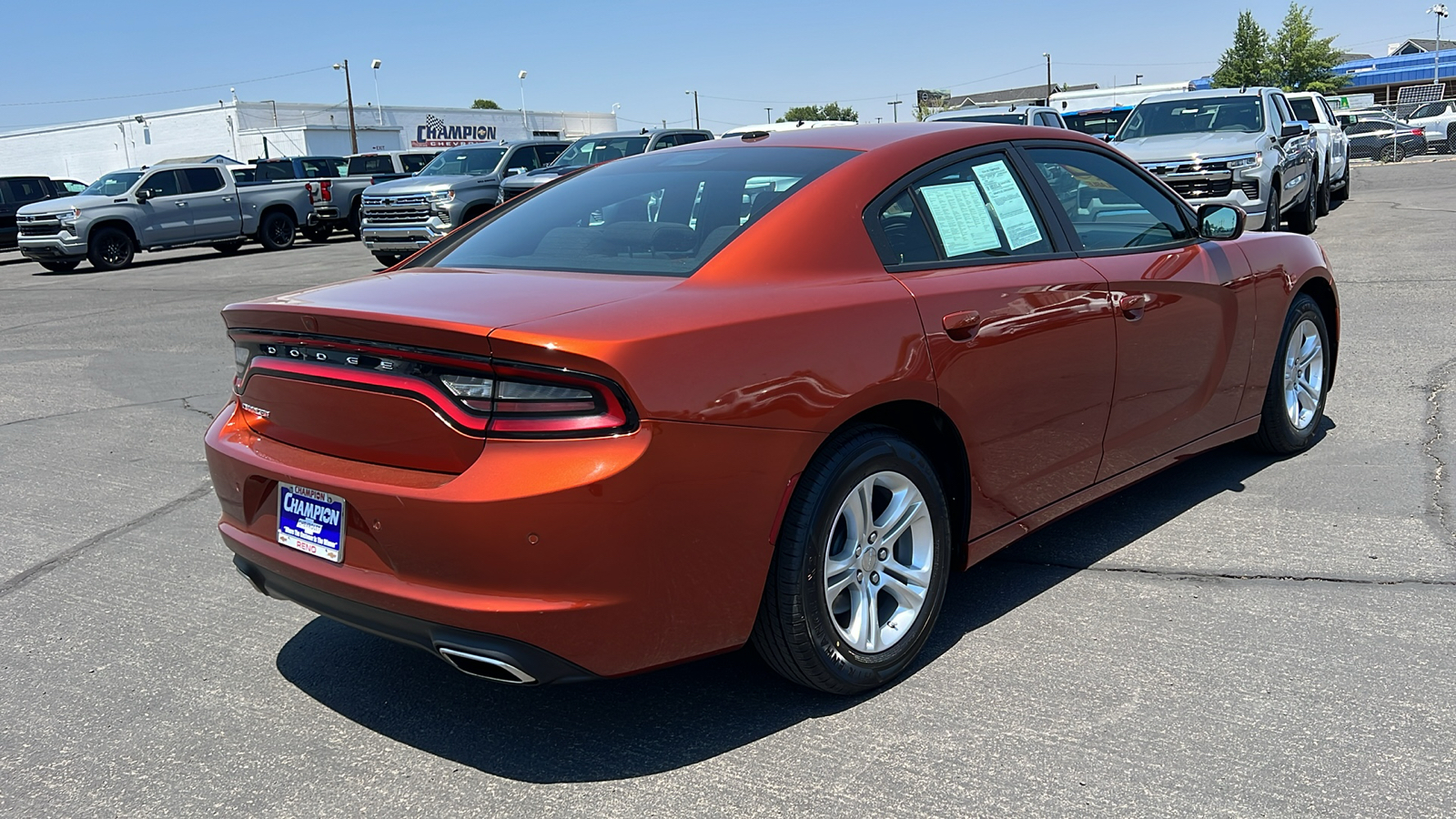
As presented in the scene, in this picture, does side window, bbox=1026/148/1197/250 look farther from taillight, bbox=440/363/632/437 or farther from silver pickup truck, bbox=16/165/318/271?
silver pickup truck, bbox=16/165/318/271

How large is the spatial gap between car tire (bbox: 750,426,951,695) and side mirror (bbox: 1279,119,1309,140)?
514 inches

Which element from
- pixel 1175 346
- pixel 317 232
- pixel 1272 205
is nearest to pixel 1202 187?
pixel 1272 205

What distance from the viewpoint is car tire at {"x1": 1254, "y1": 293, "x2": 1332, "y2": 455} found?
5.32 meters

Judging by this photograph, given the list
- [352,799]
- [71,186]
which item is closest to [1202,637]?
[352,799]

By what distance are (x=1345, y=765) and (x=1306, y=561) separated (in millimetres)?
1539

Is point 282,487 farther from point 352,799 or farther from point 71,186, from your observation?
point 71,186

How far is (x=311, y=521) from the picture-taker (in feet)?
10.0

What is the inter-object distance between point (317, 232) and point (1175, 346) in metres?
25.4

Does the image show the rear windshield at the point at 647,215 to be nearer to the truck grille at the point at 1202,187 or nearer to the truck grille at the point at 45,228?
the truck grille at the point at 1202,187

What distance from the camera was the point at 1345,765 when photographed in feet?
9.45

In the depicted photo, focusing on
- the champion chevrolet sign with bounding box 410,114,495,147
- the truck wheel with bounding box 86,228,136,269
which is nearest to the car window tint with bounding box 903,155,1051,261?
the truck wheel with bounding box 86,228,136,269

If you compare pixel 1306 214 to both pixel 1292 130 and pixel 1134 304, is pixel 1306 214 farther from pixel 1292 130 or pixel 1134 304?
pixel 1134 304

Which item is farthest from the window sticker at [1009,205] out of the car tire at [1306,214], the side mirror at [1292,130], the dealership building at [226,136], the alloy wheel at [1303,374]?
the dealership building at [226,136]

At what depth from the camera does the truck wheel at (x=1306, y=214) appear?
15.9m
